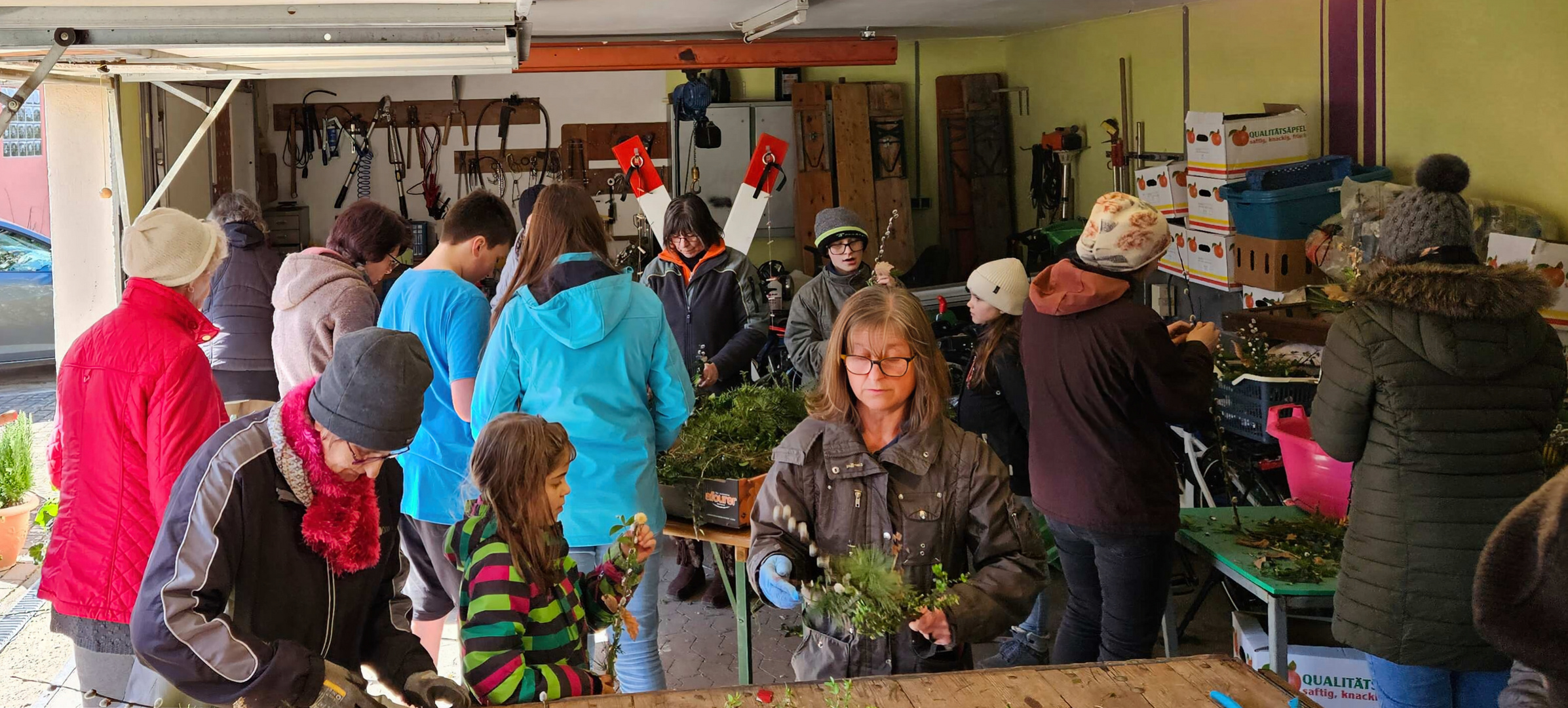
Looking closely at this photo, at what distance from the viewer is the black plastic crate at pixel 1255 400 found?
4.59 m

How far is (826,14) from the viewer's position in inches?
315

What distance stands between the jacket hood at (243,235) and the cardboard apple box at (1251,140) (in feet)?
15.4

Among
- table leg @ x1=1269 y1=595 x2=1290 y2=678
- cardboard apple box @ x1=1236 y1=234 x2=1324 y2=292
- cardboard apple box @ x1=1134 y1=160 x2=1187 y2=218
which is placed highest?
cardboard apple box @ x1=1134 y1=160 x2=1187 y2=218

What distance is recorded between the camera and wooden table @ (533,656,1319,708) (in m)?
2.31

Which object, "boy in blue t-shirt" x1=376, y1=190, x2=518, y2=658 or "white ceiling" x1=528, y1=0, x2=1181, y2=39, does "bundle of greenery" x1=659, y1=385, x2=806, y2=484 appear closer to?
"boy in blue t-shirt" x1=376, y1=190, x2=518, y2=658

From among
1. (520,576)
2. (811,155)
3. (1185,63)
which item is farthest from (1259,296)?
(811,155)

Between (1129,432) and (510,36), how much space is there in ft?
6.39

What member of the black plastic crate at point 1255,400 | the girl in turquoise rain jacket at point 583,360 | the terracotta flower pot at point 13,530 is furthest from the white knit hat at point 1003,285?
the terracotta flower pot at point 13,530

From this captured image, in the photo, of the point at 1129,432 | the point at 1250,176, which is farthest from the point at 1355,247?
the point at 1129,432

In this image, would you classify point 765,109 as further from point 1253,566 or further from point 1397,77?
point 1253,566

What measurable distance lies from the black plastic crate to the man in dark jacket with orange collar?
125cm

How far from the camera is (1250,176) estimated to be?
601cm

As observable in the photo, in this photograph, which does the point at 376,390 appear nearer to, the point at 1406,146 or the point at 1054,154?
the point at 1406,146

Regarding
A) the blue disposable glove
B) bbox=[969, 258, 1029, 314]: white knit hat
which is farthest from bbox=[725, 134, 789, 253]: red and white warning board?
the blue disposable glove
